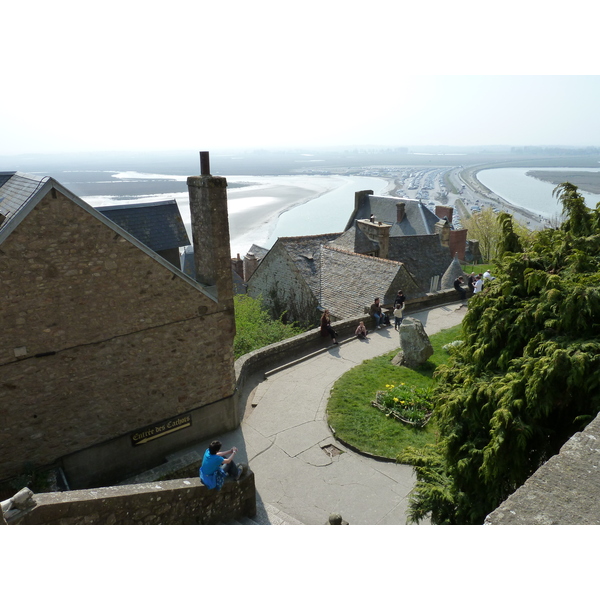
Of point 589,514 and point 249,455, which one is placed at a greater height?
point 589,514

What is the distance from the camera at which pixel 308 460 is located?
11.6 m

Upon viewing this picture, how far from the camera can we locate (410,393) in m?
13.6

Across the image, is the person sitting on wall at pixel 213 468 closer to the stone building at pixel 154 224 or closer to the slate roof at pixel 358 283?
the stone building at pixel 154 224

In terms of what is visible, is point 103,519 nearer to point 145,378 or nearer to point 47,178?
point 145,378

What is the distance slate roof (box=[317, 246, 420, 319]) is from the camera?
20938 mm

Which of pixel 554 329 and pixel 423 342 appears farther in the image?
pixel 423 342

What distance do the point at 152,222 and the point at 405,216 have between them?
33909 millimetres

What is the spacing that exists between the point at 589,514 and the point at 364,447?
27.6ft

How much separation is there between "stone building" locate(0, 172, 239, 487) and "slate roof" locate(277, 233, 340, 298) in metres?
11.0

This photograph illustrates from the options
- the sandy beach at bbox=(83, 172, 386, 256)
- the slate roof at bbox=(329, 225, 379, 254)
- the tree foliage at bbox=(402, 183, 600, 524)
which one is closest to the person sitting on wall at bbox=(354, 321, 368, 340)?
the slate roof at bbox=(329, 225, 379, 254)

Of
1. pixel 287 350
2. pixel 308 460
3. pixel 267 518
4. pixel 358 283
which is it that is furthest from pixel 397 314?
pixel 267 518

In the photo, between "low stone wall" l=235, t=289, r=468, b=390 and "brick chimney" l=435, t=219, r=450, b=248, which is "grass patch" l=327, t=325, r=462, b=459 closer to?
"low stone wall" l=235, t=289, r=468, b=390

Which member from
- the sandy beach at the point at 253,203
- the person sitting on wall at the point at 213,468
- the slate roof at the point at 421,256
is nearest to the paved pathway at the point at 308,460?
the person sitting on wall at the point at 213,468

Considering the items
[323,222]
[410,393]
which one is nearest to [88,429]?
[410,393]
